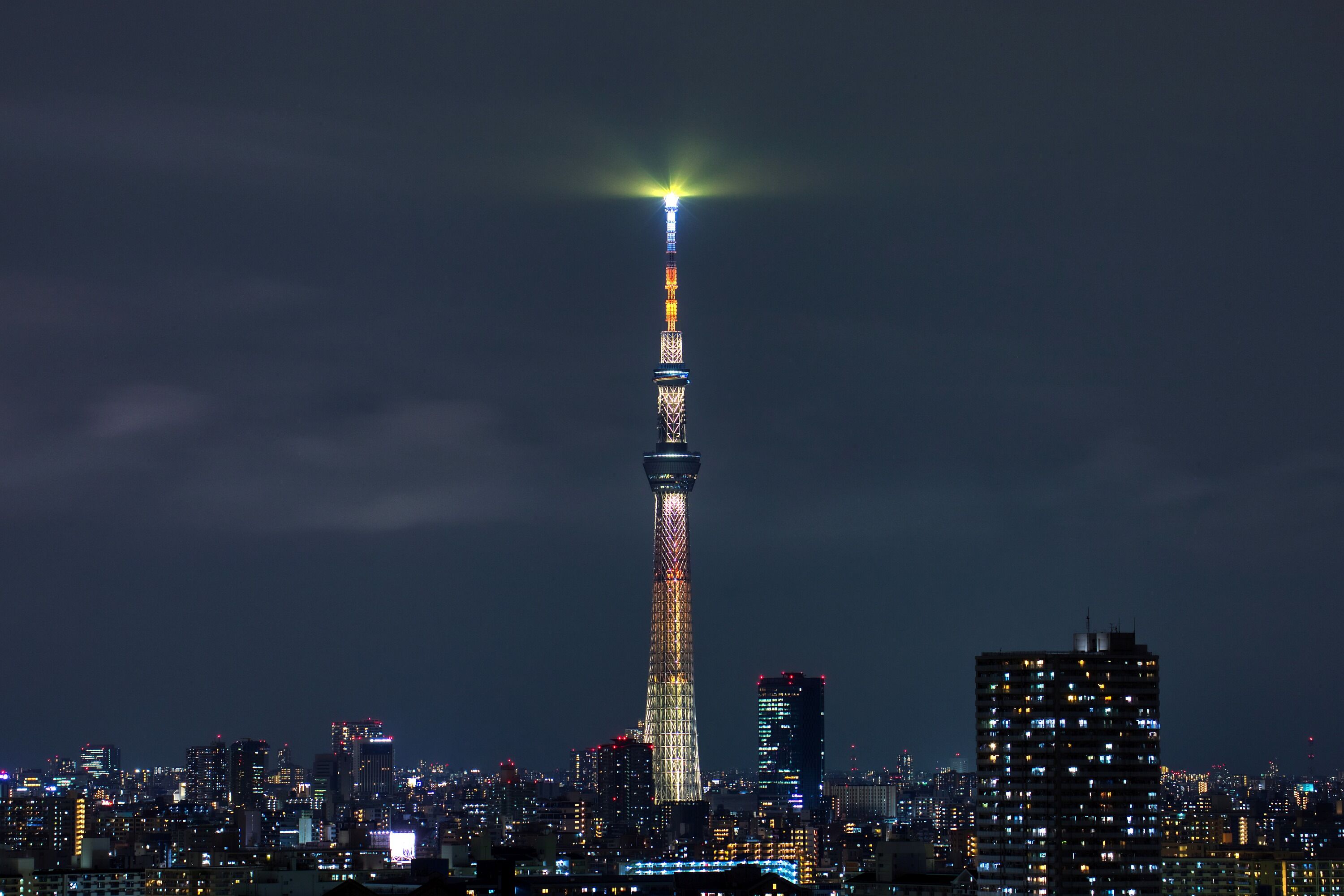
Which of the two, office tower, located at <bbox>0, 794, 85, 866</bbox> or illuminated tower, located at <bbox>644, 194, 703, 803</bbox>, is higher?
illuminated tower, located at <bbox>644, 194, 703, 803</bbox>

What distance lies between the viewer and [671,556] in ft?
508

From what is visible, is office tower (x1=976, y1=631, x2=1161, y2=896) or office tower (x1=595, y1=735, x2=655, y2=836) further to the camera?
office tower (x1=595, y1=735, x2=655, y2=836)

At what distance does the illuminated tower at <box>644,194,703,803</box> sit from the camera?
15300cm

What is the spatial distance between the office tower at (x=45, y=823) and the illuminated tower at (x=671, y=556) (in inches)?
1506

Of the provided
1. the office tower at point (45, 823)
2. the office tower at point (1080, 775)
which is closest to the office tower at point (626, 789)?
the office tower at point (45, 823)

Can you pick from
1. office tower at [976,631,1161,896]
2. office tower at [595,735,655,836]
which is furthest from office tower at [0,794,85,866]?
office tower at [976,631,1161,896]

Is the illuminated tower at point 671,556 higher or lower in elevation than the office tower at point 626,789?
higher

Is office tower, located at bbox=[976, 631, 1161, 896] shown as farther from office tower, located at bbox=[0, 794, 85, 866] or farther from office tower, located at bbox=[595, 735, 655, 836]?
office tower, located at bbox=[595, 735, 655, 836]

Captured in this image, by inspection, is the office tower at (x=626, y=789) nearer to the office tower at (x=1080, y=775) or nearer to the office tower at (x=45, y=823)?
the office tower at (x=45, y=823)

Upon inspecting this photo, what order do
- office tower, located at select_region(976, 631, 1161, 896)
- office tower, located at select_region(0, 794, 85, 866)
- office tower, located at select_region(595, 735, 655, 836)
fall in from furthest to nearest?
office tower, located at select_region(595, 735, 655, 836) < office tower, located at select_region(0, 794, 85, 866) < office tower, located at select_region(976, 631, 1161, 896)

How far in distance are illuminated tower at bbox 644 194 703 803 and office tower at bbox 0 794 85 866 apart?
126 ft

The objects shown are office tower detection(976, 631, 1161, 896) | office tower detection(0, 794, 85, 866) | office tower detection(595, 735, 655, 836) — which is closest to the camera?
office tower detection(976, 631, 1161, 896)

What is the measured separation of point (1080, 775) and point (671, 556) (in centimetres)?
7418

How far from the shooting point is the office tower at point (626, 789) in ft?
531
